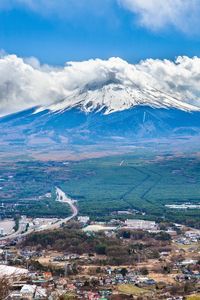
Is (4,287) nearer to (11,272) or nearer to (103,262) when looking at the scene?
(11,272)

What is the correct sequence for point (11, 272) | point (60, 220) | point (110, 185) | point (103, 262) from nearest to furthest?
point (11, 272)
point (103, 262)
point (60, 220)
point (110, 185)

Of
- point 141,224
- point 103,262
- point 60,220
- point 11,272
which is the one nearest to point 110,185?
point 60,220

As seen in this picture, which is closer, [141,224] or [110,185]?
[141,224]

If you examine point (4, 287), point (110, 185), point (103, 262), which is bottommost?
point (103, 262)

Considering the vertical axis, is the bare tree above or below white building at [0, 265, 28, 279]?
above

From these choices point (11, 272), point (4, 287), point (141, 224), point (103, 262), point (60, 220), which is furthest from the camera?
point (60, 220)

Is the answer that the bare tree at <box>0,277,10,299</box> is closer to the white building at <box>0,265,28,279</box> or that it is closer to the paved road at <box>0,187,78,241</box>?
the white building at <box>0,265,28,279</box>

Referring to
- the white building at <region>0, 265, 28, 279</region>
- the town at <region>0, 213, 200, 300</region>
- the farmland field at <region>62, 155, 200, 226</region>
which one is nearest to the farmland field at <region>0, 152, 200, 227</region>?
the farmland field at <region>62, 155, 200, 226</region>

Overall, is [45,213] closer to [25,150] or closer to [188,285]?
[188,285]

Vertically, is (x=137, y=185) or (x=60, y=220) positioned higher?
(x=137, y=185)
